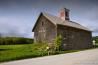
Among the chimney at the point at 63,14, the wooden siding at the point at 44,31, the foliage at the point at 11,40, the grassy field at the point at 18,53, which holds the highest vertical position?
the chimney at the point at 63,14

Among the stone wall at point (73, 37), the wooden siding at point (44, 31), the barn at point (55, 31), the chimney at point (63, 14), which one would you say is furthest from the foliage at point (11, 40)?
the stone wall at point (73, 37)

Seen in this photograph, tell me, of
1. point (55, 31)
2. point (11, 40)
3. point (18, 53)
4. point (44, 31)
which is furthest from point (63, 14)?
point (18, 53)

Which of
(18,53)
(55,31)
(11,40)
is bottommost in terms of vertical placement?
(18,53)

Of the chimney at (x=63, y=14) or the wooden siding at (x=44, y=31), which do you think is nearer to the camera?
the wooden siding at (x=44, y=31)

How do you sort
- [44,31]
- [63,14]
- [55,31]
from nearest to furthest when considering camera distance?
1. [55,31]
2. [44,31]
3. [63,14]

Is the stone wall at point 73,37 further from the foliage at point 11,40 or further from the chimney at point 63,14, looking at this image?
the foliage at point 11,40

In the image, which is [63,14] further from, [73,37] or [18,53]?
[18,53]

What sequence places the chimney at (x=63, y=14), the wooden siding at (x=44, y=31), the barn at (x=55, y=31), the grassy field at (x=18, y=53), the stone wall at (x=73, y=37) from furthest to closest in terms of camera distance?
the chimney at (x=63, y=14)
the stone wall at (x=73, y=37)
the wooden siding at (x=44, y=31)
the barn at (x=55, y=31)
the grassy field at (x=18, y=53)

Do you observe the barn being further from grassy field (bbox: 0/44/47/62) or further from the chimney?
grassy field (bbox: 0/44/47/62)

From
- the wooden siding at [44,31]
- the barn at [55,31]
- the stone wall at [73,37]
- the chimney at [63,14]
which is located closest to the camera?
the barn at [55,31]

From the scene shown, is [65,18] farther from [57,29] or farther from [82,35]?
[57,29]

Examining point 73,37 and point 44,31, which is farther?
point 73,37

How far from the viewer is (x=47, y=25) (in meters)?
38.7

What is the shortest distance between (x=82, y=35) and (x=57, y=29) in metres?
11.3
